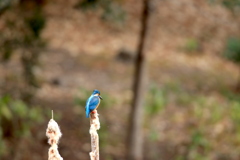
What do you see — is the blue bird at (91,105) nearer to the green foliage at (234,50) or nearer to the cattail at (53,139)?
the cattail at (53,139)

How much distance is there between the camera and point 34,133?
10547 mm

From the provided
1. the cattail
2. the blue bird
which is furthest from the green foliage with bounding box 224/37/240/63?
the cattail

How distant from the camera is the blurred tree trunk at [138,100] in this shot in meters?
9.04

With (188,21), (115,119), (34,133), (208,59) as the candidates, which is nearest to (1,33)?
(34,133)

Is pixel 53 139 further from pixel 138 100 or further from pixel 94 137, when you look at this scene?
pixel 138 100

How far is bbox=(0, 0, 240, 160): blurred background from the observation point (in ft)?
26.8

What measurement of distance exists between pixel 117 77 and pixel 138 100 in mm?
5482

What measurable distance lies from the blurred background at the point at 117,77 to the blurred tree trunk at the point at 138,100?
6.0 inches

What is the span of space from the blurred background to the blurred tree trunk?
15cm

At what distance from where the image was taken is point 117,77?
15.0m

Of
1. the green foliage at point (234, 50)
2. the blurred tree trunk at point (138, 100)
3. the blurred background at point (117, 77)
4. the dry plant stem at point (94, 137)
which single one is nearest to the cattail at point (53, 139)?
the dry plant stem at point (94, 137)

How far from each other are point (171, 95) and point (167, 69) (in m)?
2.01

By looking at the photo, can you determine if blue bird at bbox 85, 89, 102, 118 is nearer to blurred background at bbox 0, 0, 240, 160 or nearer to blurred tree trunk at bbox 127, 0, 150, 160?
blurred background at bbox 0, 0, 240, 160

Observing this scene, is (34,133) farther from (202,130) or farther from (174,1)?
(174,1)
